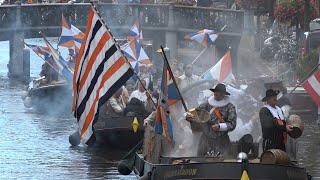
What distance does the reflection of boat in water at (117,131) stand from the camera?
2791cm

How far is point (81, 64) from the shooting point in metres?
22.1

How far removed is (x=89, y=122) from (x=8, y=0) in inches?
1634

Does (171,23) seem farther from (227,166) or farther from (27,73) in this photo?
(227,166)

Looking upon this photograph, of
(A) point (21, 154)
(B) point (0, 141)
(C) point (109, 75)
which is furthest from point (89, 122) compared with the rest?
(B) point (0, 141)

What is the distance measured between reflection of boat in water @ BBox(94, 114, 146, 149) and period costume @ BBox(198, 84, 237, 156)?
8.21 metres

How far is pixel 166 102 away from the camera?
1995 cm

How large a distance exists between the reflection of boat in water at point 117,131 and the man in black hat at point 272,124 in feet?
27.8

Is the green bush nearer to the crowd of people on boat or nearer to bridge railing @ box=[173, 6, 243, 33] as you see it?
the crowd of people on boat

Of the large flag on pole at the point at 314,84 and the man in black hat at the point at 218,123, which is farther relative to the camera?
the large flag on pole at the point at 314,84

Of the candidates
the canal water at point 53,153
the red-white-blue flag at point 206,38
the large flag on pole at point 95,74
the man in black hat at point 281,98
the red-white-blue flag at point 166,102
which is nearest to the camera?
the red-white-blue flag at point 166,102

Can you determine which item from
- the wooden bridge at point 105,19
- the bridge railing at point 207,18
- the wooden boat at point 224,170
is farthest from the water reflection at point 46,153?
the wooden bridge at point 105,19

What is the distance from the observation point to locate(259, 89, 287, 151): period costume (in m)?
19.0

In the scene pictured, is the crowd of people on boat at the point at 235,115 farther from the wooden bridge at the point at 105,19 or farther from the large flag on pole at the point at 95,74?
the wooden bridge at the point at 105,19

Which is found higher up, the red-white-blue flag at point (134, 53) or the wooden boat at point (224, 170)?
the wooden boat at point (224, 170)
